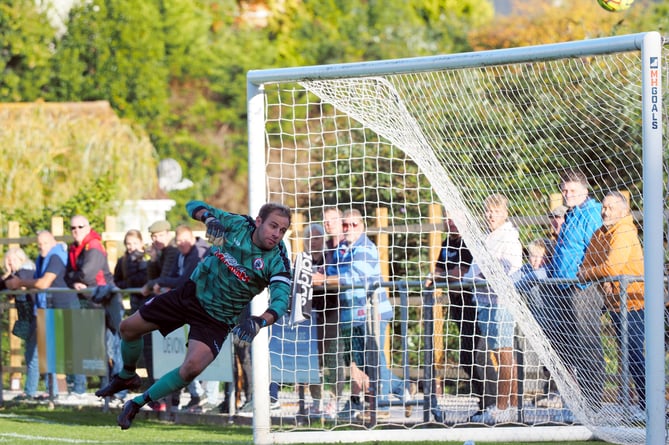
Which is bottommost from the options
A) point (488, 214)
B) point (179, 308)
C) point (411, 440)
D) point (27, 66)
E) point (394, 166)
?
point (411, 440)

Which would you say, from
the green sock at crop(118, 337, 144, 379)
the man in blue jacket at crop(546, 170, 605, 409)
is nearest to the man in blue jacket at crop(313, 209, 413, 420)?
the man in blue jacket at crop(546, 170, 605, 409)

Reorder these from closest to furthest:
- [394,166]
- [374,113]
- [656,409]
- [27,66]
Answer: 1. [656,409]
2. [374,113]
3. [394,166]
4. [27,66]

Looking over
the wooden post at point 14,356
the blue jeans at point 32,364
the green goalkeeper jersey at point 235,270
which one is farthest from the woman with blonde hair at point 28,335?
the green goalkeeper jersey at point 235,270

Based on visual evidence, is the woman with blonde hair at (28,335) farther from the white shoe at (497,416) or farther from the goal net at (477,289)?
the white shoe at (497,416)

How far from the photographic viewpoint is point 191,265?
11422 millimetres

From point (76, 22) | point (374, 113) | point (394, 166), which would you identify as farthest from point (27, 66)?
point (374, 113)

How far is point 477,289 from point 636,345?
5.42 ft

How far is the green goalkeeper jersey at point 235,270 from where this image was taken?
809cm

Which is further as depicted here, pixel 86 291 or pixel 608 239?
pixel 86 291

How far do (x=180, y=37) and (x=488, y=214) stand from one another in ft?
96.7

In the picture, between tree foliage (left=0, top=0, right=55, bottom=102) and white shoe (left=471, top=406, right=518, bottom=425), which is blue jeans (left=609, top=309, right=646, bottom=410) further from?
tree foliage (left=0, top=0, right=55, bottom=102)

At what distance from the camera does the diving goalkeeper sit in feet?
26.1

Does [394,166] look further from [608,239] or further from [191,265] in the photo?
[608,239]

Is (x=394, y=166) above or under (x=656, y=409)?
above
